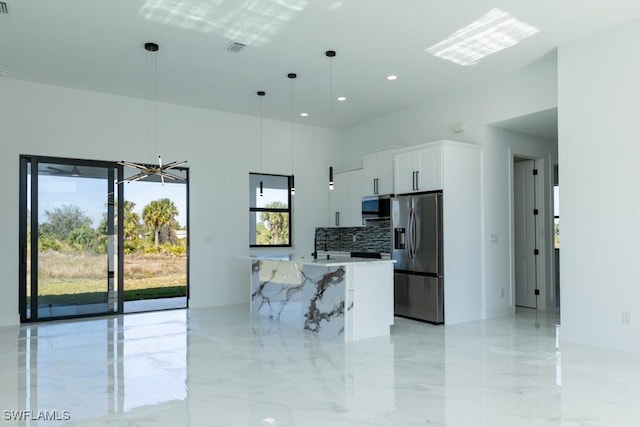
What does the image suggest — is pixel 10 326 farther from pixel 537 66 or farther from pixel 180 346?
pixel 537 66

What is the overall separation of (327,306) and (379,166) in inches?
107

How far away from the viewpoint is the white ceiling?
425 cm

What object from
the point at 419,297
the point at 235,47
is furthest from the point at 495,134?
the point at 235,47

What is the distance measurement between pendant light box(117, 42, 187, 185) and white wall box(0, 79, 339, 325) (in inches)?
4.0

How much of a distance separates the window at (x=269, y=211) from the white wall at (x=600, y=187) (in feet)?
15.6

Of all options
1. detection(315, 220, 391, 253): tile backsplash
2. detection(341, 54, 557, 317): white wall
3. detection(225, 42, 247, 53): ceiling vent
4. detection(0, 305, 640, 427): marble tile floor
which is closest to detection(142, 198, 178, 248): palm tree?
detection(315, 220, 391, 253): tile backsplash

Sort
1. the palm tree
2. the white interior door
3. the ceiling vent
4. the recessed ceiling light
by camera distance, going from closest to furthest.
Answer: the recessed ceiling light
the ceiling vent
the white interior door
the palm tree

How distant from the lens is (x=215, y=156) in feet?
25.5

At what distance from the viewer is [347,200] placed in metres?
8.23

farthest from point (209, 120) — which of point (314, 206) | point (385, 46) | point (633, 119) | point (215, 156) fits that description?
point (633, 119)

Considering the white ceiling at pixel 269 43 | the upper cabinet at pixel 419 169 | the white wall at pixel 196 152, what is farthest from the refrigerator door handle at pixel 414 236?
the white wall at pixel 196 152

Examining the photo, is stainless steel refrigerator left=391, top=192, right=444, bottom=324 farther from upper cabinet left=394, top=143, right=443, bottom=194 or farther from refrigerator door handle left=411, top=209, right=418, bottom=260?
upper cabinet left=394, top=143, right=443, bottom=194

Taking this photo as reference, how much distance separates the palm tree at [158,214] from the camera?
8.98m

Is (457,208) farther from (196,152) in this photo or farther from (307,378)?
(196,152)
